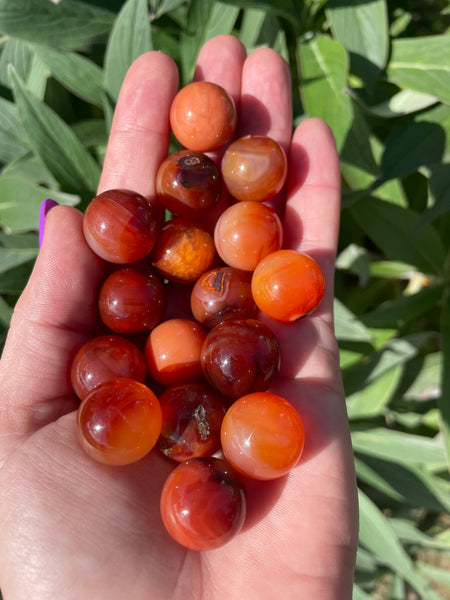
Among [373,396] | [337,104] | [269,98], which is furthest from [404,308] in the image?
[269,98]

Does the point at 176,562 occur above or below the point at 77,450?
below

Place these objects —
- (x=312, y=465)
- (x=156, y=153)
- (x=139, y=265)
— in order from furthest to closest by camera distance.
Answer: (x=156, y=153), (x=139, y=265), (x=312, y=465)

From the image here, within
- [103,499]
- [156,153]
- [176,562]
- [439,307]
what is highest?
[156,153]

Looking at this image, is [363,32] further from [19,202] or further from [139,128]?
[19,202]

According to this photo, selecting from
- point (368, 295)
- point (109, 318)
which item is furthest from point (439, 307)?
point (109, 318)

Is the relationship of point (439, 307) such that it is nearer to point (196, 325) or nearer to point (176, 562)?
point (196, 325)

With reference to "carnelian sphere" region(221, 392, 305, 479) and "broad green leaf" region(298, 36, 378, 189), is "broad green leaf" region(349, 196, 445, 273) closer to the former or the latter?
"broad green leaf" region(298, 36, 378, 189)
